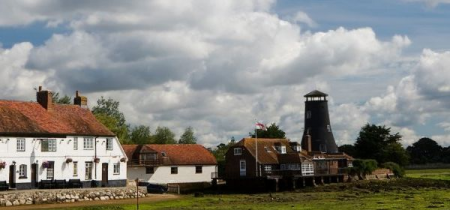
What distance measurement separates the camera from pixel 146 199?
60250 mm

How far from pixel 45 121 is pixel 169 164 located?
25627mm

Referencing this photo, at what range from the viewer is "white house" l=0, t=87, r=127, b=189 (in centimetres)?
5734

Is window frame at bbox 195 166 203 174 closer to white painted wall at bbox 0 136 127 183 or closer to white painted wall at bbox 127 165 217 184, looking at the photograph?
white painted wall at bbox 127 165 217 184

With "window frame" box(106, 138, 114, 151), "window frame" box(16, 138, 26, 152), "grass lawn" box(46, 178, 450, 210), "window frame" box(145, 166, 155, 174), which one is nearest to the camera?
"grass lawn" box(46, 178, 450, 210)

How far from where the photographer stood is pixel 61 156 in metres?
61.2

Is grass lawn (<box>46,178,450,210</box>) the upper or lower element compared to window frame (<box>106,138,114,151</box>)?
lower

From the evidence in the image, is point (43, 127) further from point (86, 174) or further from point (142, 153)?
point (142, 153)

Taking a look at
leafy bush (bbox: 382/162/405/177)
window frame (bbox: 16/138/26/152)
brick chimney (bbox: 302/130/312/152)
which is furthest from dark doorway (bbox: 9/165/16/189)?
leafy bush (bbox: 382/162/405/177)

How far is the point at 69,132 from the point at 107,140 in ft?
16.8

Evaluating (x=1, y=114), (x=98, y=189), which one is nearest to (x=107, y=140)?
(x=98, y=189)

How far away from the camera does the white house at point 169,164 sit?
8344 centimetres

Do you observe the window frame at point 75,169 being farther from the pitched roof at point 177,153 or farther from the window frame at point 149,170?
the window frame at point 149,170

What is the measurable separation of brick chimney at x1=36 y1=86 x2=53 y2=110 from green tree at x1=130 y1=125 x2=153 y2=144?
53065mm

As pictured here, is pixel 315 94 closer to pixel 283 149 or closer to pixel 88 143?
pixel 283 149
